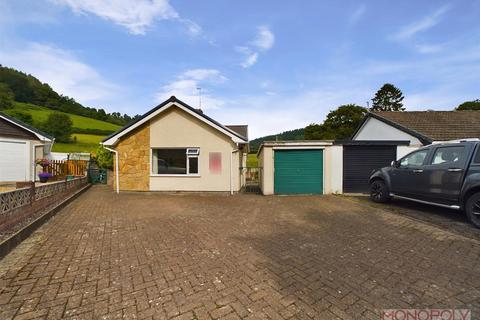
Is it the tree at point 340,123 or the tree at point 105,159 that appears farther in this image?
the tree at point 340,123

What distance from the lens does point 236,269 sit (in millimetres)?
3658

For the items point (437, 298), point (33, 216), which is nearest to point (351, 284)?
point (437, 298)

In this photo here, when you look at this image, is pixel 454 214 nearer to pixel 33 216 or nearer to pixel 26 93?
pixel 33 216

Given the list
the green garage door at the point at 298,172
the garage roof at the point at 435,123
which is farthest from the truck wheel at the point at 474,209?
the garage roof at the point at 435,123

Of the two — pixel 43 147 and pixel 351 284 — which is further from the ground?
pixel 43 147

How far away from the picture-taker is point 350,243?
4.84 meters

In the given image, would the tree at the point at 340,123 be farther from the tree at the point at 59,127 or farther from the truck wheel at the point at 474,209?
the tree at the point at 59,127

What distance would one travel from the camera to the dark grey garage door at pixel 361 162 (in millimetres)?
11570

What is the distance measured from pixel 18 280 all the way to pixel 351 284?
4501 mm

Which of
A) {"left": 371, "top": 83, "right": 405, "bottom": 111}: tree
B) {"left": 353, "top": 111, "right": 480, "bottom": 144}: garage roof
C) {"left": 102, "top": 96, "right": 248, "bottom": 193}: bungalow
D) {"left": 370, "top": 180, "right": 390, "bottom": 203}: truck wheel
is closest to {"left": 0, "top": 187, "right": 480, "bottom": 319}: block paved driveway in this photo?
{"left": 370, "top": 180, "right": 390, "bottom": 203}: truck wheel

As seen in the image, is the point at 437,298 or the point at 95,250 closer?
the point at 437,298

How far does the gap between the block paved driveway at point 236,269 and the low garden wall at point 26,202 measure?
62cm

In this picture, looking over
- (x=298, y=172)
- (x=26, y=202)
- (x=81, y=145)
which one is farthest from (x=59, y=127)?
(x=298, y=172)

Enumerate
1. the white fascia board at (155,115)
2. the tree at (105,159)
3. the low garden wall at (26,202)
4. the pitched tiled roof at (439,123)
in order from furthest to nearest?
the tree at (105,159) < the pitched tiled roof at (439,123) < the white fascia board at (155,115) < the low garden wall at (26,202)
